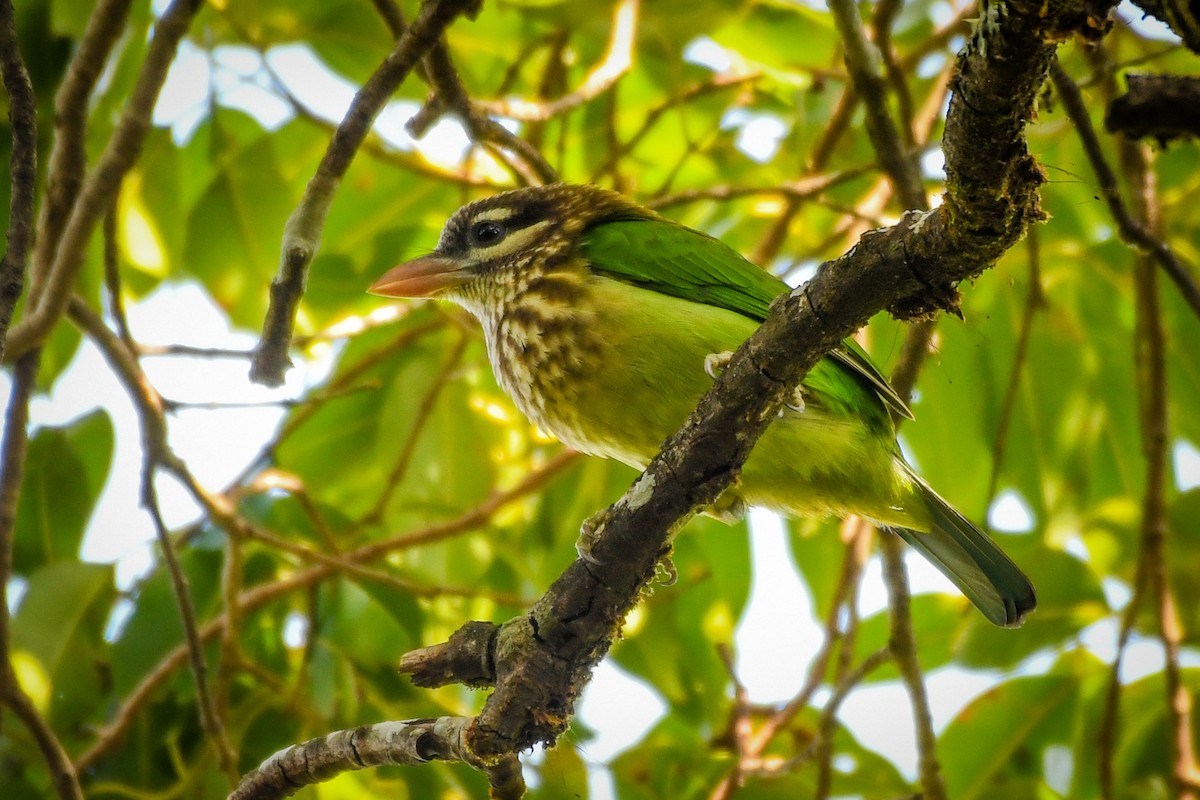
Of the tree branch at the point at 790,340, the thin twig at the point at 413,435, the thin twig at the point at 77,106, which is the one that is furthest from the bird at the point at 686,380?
the thin twig at the point at 77,106

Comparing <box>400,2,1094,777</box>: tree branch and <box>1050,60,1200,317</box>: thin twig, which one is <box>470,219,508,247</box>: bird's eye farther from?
<box>1050,60,1200,317</box>: thin twig

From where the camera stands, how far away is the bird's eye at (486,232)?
3822mm

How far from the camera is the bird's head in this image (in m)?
3.67

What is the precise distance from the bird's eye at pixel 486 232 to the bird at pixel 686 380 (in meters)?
0.23

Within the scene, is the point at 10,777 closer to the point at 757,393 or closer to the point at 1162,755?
the point at 757,393

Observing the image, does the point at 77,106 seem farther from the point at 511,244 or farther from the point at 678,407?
the point at 678,407

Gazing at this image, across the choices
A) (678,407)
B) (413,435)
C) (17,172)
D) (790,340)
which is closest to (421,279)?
(413,435)

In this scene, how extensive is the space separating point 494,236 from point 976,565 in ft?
5.74

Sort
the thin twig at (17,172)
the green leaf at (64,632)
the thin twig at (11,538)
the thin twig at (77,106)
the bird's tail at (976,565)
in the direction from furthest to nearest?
the green leaf at (64,632) → the bird's tail at (976,565) → the thin twig at (77,106) → the thin twig at (11,538) → the thin twig at (17,172)

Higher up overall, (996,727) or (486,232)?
(486,232)

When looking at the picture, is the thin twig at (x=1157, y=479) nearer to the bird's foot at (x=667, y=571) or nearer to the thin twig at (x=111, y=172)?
the bird's foot at (x=667, y=571)

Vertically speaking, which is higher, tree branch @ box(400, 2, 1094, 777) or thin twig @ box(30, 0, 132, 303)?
thin twig @ box(30, 0, 132, 303)

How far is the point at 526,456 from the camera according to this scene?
15.8ft

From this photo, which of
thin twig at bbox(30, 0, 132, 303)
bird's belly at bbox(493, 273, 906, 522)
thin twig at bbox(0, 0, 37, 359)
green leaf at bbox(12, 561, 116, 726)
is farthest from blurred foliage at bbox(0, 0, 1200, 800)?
thin twig at bbox(0, 0, 37, 359)
